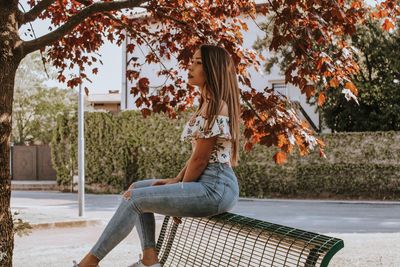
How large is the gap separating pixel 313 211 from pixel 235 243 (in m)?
14.4

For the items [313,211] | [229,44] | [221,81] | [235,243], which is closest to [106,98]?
[313,211]

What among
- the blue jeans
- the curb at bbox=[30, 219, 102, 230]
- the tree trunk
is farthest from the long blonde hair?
the curb at bbox=[30, 219, 102, 230]

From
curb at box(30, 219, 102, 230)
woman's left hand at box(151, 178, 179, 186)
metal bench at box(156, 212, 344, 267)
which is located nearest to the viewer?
metal bench at box(156, 212, 344, 267)

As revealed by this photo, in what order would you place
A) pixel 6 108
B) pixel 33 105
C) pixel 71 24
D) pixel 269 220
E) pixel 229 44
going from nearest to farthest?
pixel 6 108 → pixel 71 24 → pixel 229 44 → pixel 269 220 → pixel 33 105

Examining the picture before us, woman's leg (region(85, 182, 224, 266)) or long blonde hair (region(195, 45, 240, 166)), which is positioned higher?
long blonde hair (region(195, 45, 240, 166))

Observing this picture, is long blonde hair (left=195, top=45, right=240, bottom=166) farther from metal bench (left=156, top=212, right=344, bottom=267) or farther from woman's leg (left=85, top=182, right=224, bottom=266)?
metal bench (left=156, top=212, right=344, bottom=267)

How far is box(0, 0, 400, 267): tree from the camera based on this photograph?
450cm

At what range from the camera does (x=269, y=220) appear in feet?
49.4

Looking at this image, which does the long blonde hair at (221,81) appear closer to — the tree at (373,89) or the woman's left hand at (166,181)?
the woman's left hand at (166,181)

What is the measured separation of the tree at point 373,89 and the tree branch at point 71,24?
61.6 ft

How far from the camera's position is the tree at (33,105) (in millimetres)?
38344

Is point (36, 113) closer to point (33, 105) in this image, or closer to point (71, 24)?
point (33, 105)

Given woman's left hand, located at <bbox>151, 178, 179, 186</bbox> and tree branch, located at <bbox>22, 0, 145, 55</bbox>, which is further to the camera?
tree branch, located at <bbox>22, 0, 145, 55</bbox>

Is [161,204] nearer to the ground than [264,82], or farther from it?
nearer to the ground
